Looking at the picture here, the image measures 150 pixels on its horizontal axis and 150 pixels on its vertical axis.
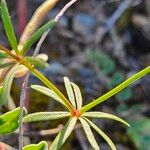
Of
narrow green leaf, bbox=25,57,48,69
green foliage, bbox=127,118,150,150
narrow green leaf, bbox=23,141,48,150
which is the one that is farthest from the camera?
green foliage, bbox=127,118,150,150

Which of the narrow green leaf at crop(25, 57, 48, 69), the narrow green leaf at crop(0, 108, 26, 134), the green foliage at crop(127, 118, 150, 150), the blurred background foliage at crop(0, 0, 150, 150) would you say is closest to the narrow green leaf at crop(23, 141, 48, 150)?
the narrow green leaf at crop(0, 108, 26, 134)

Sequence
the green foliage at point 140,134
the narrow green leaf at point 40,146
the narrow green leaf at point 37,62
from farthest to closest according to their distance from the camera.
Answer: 1. the green foliage at point 140,134
2. the narrow green leaf at point 40,146
3. the narrow green leaf at point 37,62

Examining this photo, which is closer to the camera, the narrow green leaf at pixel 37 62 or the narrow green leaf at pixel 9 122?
the narrow green leaf at pixel 37 62

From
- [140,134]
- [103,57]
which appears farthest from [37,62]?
[103,57]

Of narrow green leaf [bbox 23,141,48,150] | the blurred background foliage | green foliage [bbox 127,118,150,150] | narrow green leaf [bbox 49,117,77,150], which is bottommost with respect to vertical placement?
green foliage [bbox 127,118,150,150]

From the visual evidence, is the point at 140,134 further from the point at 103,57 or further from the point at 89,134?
the point at 89,134

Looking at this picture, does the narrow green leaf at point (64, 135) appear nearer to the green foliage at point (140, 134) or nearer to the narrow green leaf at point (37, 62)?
the narrow green leaf at point (37, 62)

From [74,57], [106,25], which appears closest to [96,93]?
[74,57]

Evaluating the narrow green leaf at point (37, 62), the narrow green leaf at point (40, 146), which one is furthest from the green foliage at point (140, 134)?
the narrow green leaf at point (37, 62)

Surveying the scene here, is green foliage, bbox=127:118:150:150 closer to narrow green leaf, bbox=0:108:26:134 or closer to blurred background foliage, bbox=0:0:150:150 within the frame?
blurred background foliage, bbox=0:0:150:150
